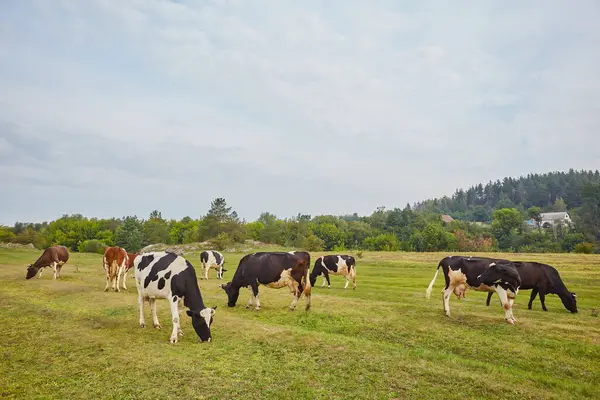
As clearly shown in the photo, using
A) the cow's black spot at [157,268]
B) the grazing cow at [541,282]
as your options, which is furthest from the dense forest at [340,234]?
the cow's black spot at [157,268]

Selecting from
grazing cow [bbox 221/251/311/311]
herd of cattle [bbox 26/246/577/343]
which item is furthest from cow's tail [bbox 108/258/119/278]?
grazing cow [bbox 221/251/311/311]

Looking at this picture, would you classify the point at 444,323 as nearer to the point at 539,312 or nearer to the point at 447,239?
the point at 539,312

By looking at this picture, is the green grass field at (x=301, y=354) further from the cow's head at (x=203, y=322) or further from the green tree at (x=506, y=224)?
the green tree at (x=506, y=224)

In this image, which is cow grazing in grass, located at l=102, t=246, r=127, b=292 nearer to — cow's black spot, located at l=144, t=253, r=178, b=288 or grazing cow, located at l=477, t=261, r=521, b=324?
cow's black spot, located at l=144, t=253, r=178, b=288

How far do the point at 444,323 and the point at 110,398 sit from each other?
1276 centimetres

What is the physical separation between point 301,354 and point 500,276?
33.1 feet

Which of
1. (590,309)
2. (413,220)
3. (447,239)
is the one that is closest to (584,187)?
(413,220)

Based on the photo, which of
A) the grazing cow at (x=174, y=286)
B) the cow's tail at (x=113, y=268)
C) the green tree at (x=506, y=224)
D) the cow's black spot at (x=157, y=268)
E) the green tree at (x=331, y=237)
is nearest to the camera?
the grazing cow at (x=174, y=286)

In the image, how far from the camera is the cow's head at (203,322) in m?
11.9

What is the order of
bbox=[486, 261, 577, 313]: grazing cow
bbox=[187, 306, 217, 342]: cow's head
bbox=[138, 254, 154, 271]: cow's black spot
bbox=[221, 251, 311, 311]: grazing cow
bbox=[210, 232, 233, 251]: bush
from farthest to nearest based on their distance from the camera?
bbox=[210, 232, 233, 251]: bush, bbox=[486, 261, 577, 313]: grazing cow, bbox=[221, 251, 311, 311]: grazing cow, bbox=[138, 254, 154, 271]: cow's black spot, bbox=[187, 306, 217, 342]: cow's head

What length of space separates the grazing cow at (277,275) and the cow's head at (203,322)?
560 cm

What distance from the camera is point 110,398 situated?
303 inches

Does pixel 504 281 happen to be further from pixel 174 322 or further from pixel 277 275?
pixel 174 322

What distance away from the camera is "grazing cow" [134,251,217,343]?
12.1 m
